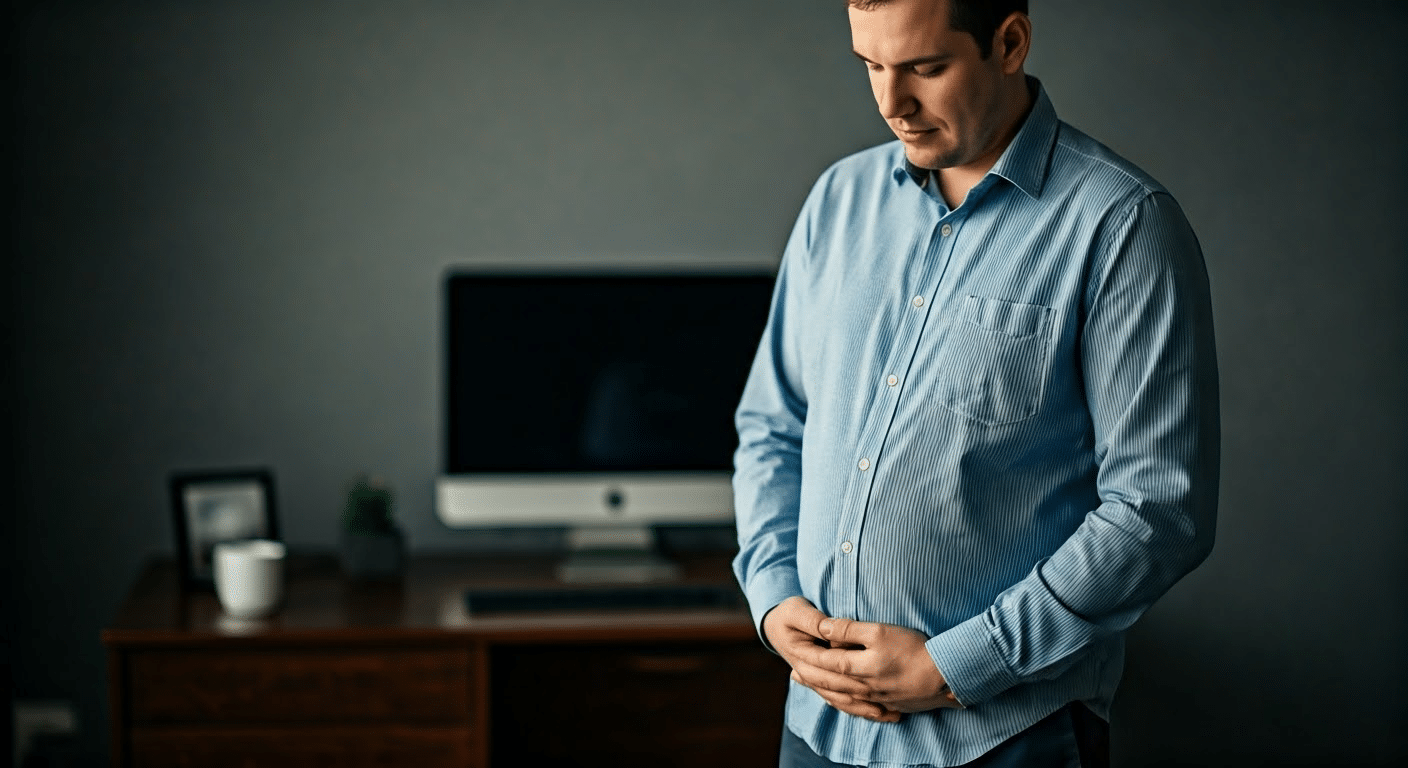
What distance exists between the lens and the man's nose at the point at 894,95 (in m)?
1.19

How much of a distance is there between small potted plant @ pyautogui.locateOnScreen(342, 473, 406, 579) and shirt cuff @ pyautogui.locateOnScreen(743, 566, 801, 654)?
52.3 inches

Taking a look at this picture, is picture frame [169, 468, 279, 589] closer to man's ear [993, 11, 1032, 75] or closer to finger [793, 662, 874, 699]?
finger [793, 662, 874, 699]

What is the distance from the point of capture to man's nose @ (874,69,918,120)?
3.91 feet

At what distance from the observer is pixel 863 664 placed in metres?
1.22

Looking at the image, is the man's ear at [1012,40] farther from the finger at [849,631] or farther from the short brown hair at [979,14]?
the finger at [849,631]

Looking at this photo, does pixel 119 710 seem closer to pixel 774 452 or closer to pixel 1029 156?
pixel 774 452

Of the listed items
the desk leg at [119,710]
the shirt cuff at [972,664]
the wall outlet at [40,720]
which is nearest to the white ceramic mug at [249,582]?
the desk leg at [119,710]

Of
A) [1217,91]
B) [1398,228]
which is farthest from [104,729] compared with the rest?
[1398,228]

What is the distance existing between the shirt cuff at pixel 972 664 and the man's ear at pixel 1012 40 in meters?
0.49

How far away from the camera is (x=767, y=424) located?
1451mm

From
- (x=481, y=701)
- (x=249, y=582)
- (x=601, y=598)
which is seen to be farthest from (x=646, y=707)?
(x=249, y=582)

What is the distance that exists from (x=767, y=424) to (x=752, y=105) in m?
1.42

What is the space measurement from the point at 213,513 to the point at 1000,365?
1792 millimetres

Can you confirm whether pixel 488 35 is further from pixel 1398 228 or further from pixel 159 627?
pixel 1398 228
